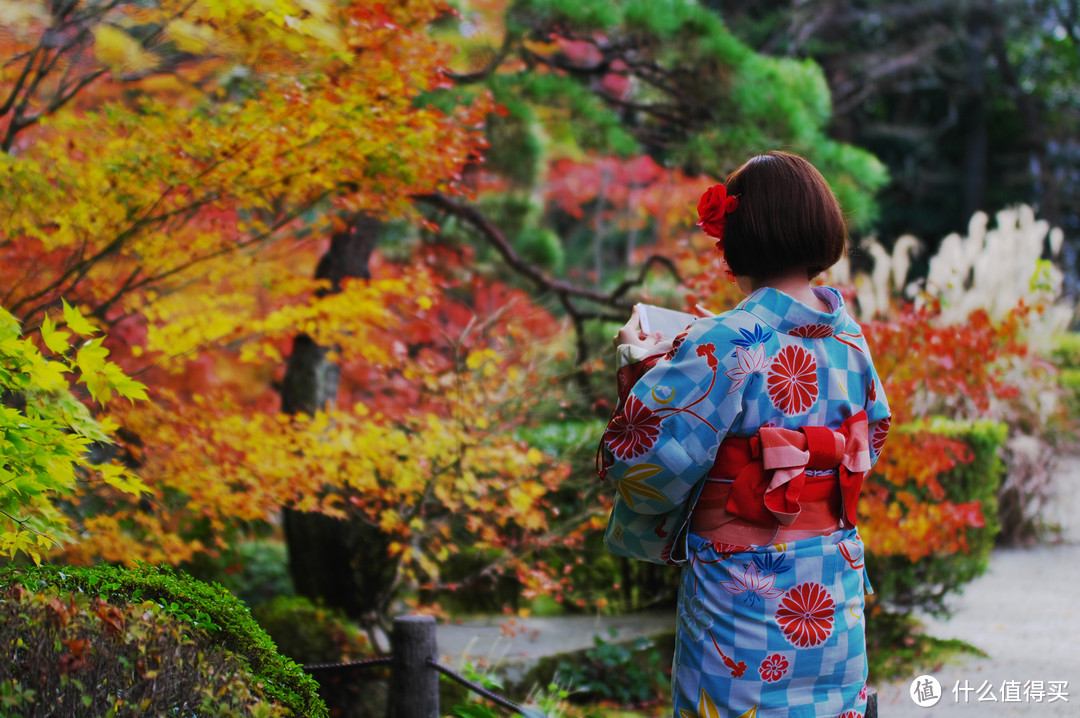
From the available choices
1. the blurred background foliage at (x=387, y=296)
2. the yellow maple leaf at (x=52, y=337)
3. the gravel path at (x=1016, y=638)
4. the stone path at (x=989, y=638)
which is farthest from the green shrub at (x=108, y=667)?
the gravel path at (x=1016, y=638)

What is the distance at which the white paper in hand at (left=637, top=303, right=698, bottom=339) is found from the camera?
1694 mm

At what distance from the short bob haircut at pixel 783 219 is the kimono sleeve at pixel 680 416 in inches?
6.9

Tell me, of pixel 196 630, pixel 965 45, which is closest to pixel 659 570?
pixel 196 630

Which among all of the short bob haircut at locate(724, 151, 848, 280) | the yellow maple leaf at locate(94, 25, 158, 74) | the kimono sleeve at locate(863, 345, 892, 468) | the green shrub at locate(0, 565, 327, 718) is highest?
the yellow maple leaf at locate(94, 25, 158, 74)

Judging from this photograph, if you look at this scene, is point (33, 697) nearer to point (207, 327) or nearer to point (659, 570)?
point (207, 327)

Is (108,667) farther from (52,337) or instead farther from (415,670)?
(415,670)

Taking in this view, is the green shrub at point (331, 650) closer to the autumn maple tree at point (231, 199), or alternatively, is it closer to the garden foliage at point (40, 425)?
the autumn maple tree at point (231, 199)

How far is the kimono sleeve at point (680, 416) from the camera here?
4.69ft

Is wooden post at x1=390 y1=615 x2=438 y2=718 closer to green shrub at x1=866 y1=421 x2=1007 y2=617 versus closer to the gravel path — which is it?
the gravel path

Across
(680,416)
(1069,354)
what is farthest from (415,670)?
(1069,354)

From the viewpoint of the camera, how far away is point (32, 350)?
5.74 feet

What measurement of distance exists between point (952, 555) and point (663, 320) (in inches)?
156

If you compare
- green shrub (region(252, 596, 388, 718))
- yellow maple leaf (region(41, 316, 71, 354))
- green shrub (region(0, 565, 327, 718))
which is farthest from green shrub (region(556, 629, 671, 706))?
yellow maple leaf (region(41, 316, 71, 354))

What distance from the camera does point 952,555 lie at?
478 centimetres
